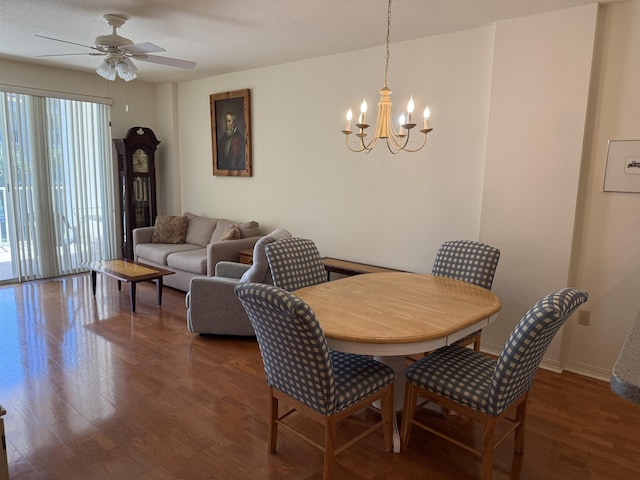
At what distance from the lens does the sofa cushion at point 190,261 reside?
15.4ft

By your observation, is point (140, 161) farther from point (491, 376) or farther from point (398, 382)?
point (491, 376)

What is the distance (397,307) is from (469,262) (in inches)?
35.6

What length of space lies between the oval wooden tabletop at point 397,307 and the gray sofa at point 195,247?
2.05 m

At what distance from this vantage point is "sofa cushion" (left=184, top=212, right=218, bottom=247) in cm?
552

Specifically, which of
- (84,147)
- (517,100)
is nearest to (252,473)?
(517,100)

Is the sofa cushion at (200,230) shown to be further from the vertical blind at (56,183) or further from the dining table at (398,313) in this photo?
the dining table at (398,313)

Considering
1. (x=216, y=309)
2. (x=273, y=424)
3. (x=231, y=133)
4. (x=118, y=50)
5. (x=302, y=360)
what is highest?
(x=118, y=50)

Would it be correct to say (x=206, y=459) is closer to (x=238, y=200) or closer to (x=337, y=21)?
(x=337, y=21)

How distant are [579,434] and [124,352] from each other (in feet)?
10.2

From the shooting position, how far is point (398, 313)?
226cm

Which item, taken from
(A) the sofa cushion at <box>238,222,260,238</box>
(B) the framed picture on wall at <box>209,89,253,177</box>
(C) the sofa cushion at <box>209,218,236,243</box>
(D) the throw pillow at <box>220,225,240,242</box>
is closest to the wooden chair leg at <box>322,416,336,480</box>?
(D) the throw pillow at <box>220,225,240,242</box>

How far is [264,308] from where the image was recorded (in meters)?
1.83

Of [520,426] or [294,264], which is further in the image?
[294,264]

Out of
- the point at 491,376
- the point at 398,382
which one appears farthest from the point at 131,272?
the point at 491,376
